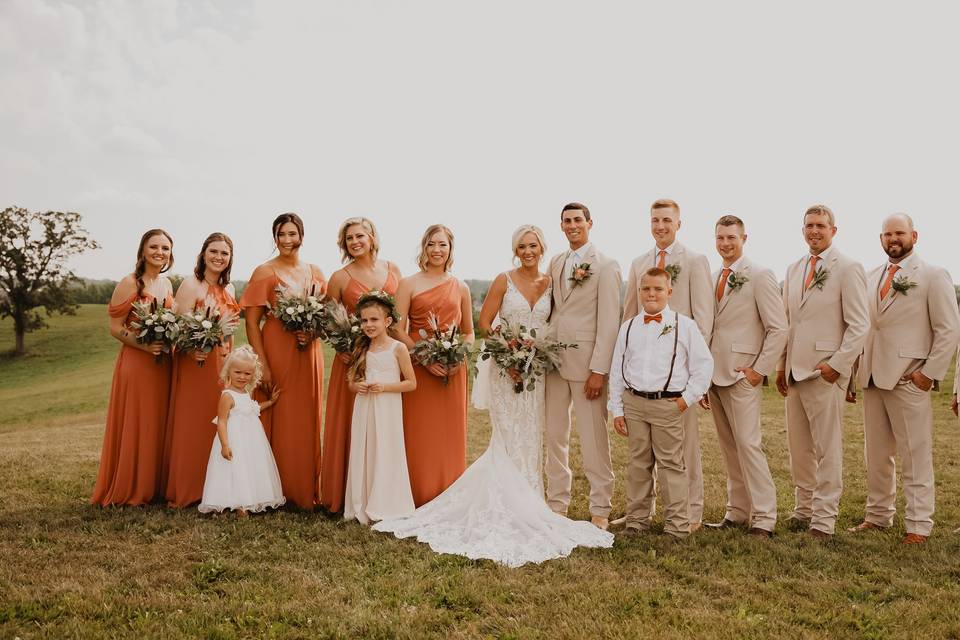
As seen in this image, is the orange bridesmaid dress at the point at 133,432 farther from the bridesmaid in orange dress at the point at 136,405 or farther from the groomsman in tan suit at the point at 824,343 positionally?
the groomsman in tan suit at the point at 824,343

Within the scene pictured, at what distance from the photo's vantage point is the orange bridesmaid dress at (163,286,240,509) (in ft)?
26.1

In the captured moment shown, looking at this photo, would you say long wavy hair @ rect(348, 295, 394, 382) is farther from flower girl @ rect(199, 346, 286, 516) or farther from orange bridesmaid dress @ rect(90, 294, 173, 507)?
A: orange bridesmaid dress @ rect(90, 294, 173, 507)

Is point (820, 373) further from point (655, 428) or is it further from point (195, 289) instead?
point (195, 289)

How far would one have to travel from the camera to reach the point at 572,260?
24.6ft

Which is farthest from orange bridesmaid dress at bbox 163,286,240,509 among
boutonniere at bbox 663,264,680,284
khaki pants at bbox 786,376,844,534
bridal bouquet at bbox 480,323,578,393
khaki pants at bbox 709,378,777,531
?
khaki pants at bbox 786,376,844,534

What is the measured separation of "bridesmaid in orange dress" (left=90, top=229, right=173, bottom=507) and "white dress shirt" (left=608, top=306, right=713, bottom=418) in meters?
5.18

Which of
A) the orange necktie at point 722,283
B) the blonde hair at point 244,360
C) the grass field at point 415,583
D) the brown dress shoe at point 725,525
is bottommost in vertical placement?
the brown dress shoe at point 725,525

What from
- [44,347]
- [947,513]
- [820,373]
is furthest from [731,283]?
[44,347]

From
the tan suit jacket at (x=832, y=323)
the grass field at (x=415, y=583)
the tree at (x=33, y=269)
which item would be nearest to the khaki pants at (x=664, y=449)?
the grass field at (x=415, y=583)

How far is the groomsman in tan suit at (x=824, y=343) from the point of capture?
22.9 ft

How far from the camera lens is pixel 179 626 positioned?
4734 millimetres

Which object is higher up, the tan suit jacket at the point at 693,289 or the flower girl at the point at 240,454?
the tan suit jacket at the point at 693,289

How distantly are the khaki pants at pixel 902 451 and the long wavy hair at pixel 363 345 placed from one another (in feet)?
16.8

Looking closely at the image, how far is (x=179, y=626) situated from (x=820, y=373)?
607 centimetres
